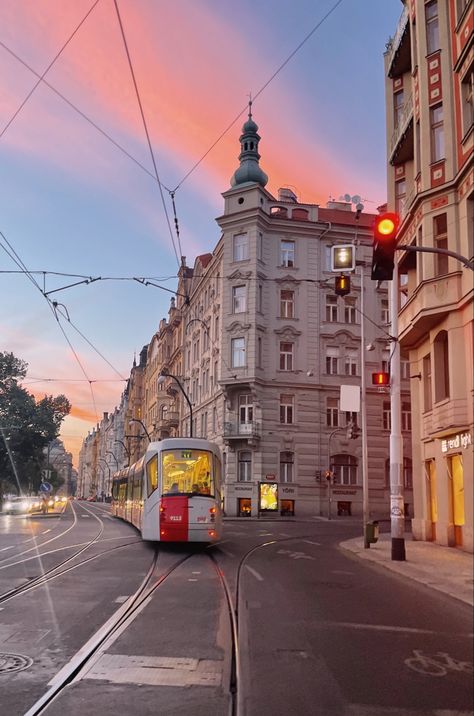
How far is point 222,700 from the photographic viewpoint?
206 inches

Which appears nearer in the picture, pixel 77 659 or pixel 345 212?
pixel 77 659

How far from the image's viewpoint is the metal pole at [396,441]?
604 inches

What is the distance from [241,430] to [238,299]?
998 centimetres

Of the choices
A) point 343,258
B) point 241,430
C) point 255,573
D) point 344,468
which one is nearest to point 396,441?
point 255,573

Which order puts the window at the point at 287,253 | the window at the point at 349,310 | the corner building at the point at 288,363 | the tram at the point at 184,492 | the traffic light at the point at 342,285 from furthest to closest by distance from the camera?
the window at the point at 349,310 < the window at the point at 287,253 < the corner building at the point at 288,363 < the tram at the point at 184,492 < the traffic light at the point at 342,285

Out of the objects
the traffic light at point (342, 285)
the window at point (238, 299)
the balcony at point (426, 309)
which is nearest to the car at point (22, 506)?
the window at point (238, 299)

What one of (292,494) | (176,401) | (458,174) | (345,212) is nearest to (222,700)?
(458,174)

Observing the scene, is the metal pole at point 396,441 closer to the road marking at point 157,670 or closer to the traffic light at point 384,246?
the traffic light at point 384,246

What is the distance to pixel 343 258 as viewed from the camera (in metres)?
8.70

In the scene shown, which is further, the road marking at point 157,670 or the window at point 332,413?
the window at point 332,413

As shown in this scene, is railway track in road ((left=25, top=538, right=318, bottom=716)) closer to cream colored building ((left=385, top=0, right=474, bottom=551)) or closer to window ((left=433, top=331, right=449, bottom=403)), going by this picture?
cream colored building ((left=385, top=0, right=474, bottom=551))

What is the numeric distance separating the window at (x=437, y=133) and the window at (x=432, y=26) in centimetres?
46

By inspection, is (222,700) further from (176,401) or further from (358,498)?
(176,401)

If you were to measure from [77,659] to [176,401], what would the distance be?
65896 mm
